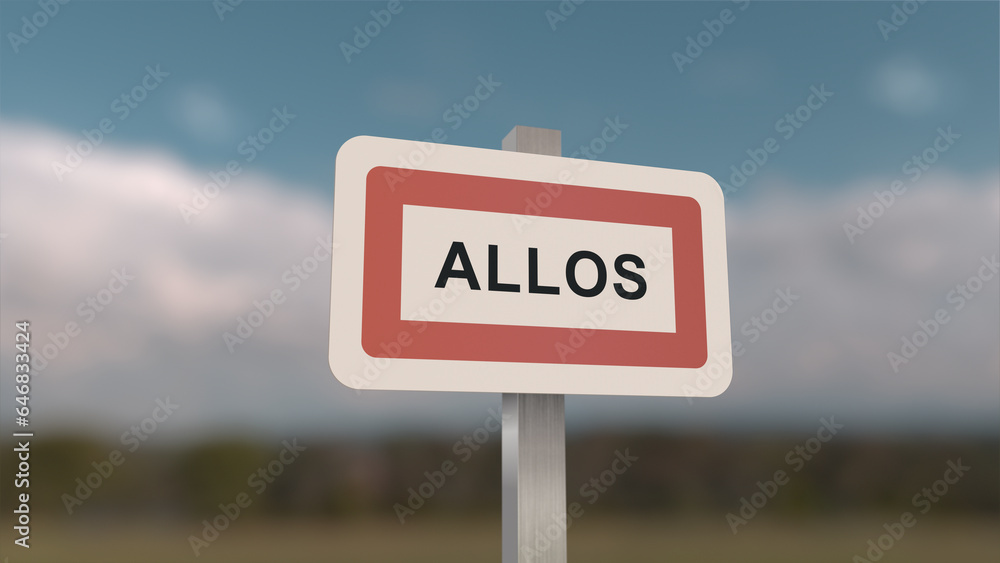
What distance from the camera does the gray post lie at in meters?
0.93

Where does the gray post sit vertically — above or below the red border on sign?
below

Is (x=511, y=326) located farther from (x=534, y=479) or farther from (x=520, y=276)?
(x=534, y=479)

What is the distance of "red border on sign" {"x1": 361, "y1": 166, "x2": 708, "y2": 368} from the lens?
35.0 inches

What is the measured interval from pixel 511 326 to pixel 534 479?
0.22m

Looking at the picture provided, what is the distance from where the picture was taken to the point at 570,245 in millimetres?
972

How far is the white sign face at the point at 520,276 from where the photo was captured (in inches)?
34.9

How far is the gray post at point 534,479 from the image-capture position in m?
0.93

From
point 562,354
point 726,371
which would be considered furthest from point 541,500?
point 726,371

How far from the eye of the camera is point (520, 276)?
94cm

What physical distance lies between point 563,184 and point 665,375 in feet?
1.07

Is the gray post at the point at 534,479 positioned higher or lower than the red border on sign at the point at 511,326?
lower

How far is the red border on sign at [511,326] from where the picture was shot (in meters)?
0.89

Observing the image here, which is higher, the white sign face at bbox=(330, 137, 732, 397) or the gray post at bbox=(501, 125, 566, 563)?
the white sign face at bbox=(330, 137, 732, 397)

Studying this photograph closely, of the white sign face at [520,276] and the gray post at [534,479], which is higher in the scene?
the white sign face at [520,276]
